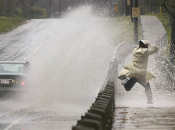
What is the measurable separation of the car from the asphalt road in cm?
21

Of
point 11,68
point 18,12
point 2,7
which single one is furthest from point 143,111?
point 18,12

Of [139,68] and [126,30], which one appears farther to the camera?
[126,30]

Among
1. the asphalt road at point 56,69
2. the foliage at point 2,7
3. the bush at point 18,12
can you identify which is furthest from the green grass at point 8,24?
the bush at point 18,12

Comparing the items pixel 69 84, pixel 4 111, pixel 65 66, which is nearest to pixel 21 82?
pixel 4 111

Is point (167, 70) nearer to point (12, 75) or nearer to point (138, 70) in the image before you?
point (12, 75)

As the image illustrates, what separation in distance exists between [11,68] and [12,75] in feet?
3.14

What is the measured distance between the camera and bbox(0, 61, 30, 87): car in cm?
1738

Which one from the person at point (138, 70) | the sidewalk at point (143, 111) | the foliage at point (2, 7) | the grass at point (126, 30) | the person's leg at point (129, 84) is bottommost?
the sidewalk at point (143, 111)

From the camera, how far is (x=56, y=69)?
2705 cm

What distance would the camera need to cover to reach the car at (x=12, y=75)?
684 inches

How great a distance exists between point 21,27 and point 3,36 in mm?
6310

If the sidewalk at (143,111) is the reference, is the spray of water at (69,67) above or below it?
above

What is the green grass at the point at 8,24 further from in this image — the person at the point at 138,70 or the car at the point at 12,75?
the person at the point at 138,70

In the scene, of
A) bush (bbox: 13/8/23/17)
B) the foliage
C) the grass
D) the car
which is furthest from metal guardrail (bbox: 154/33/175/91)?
bush (bbox: 13/8/23/17)
